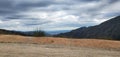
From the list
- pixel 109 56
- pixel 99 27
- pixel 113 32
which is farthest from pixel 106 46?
pixel 99 27

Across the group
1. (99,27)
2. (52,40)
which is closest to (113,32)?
(99,27)

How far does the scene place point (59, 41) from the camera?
37094 millimetres

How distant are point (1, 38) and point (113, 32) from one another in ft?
390

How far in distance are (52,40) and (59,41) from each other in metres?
1.05

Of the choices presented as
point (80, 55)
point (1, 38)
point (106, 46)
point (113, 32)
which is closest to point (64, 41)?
point (106, 46)

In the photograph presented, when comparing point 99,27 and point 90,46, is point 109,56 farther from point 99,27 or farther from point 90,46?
point 99,27

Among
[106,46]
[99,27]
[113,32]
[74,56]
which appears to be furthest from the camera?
[99,27]

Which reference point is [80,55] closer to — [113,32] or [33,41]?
[33,41]

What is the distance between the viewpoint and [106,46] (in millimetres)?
33625

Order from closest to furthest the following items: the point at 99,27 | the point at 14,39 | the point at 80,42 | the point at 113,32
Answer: the point at 80,42
the point at 14,39
the point at 113,32
the point at 99,27

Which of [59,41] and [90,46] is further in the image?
[59,41]

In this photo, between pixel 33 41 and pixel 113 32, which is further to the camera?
pixel 113 32

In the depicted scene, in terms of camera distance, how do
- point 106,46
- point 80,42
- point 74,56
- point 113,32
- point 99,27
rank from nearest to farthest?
point 74,56, point 106,46, point 80,42, point 113,32, point 99,27

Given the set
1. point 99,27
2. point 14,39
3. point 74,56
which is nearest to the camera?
point 74,56
